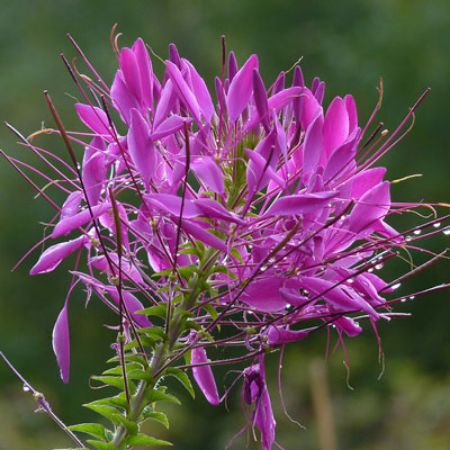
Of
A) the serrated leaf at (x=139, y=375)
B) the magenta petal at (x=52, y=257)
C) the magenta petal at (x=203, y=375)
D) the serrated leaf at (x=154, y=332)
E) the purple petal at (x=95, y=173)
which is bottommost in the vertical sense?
the magenta petal at (x=203, y=375)

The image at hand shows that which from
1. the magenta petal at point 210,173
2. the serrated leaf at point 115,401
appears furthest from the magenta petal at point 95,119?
the serrated leaf at point 115,401

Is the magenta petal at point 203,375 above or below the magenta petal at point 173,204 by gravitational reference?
below

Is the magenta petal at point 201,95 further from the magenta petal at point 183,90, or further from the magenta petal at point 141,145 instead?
the magenta petal at point 141,145

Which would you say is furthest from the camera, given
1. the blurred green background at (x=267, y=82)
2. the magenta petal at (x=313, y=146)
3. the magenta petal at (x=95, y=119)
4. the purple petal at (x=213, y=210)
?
the blurred green background at (x=267, y=82)

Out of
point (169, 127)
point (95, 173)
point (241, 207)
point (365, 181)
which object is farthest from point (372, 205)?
point (95, 173)

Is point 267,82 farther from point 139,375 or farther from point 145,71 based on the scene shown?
point 139,375

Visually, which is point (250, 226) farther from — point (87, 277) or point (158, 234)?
point (87, 277)

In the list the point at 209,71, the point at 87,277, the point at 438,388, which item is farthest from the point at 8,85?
the point at 87,277

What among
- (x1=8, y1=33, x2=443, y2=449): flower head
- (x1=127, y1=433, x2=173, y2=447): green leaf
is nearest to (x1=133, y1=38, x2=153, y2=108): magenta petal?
(x1=8, y1=33, x2=443, y2=449): flower head
